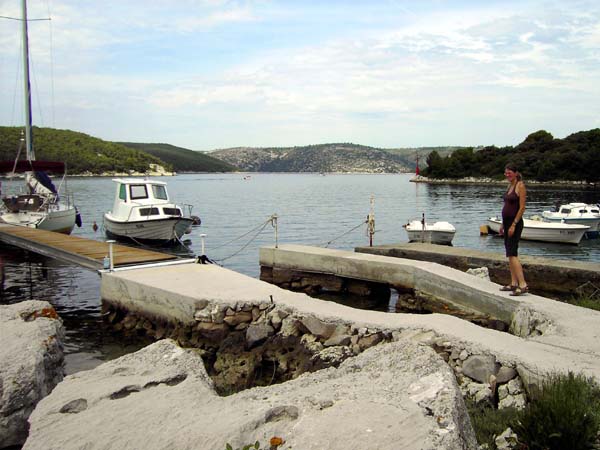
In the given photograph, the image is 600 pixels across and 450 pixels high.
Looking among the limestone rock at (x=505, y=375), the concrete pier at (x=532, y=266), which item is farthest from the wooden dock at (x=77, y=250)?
the limestone rock at (x=505, y=375)

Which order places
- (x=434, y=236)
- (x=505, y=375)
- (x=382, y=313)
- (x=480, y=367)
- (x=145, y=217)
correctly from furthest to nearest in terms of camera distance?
(x=434, y=236) < (x=145, y=217) < (x=382, y=313) < (x=480, y=367) < (x=505, y=375)

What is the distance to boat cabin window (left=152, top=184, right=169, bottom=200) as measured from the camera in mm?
25391

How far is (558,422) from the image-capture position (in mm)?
4047

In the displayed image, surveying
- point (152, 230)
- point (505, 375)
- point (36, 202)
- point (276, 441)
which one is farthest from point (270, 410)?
point (36, 202)

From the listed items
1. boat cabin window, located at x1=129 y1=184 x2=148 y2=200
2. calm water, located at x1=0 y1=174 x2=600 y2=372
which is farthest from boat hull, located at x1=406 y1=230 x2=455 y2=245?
boat cabin window, located at x1=129 y1=184 x2=148 y2=200

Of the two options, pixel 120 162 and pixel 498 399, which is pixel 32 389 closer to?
pixel 498 399

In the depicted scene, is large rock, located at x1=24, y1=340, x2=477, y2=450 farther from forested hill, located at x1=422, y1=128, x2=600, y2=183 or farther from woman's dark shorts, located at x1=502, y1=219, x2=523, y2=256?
forested hill, located at x1=422, y1=128, x2=600, y2=183

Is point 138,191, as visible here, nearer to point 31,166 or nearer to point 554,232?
point 31,166

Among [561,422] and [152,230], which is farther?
[152,230]

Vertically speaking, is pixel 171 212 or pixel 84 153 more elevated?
pixel 84 153

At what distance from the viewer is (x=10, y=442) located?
5.54m

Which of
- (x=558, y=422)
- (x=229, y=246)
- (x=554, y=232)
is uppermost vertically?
(x=558, y=422)

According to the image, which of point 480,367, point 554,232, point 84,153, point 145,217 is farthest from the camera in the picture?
point 84,153

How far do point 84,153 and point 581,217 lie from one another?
471ft
